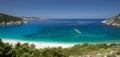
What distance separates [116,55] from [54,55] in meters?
5.89

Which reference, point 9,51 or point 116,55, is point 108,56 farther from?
point 9,51

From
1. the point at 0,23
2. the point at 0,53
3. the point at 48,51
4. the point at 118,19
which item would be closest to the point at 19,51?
the point at 0,53

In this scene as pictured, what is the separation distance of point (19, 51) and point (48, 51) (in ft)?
9.90

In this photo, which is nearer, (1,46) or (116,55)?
(1,46)

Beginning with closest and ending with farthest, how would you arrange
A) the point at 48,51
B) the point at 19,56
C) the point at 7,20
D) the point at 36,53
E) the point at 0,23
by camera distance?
the point at 19,56, the point at 36,53, the point at 48,51, the point at 0,23, the point at 7,20

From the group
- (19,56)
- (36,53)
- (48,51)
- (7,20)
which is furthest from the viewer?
(7,20)

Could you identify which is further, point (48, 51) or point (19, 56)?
point (48, 51)

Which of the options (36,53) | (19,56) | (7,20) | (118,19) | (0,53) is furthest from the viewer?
(7,20)

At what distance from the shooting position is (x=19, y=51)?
49.3ft

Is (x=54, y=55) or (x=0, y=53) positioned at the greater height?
(x=0, y=53)

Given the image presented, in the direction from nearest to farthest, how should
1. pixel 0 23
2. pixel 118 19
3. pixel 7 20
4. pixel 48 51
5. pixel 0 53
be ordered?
pixel 0 53
pixel 48 51
pixel 118 19
pixel 0 23
pixel 7 20

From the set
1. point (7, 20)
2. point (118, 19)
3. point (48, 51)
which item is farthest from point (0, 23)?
point (48, 51)

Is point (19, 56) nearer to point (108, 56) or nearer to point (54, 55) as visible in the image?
point (54, 55)

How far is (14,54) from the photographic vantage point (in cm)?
1440
